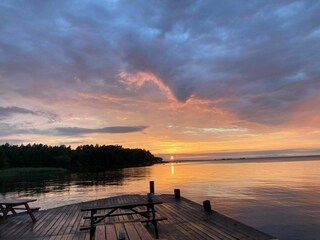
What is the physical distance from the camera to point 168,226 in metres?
11.8

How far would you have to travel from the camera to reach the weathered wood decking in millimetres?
10211

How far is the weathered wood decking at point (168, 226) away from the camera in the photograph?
10.2 metres

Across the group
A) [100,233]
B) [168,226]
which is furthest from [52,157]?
[100,233]

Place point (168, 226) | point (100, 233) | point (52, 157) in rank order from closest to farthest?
point (100, 233), point (168, 226), point (52, 157)

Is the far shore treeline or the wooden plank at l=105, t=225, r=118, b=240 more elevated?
the far shore treeline

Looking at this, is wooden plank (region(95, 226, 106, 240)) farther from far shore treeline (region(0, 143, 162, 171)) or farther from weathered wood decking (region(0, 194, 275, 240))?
far shore treeline (region(0, 143, 162, 171))

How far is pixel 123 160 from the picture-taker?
634 feet

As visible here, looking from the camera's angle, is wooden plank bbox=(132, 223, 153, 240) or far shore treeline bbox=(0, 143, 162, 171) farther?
far shore treeline bbox=(0, 143, 162, 171)

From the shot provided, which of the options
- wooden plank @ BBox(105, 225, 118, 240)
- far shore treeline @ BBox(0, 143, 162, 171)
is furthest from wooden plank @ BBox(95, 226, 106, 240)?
far shore treeline @ BBox(0, 143, 162, 171)

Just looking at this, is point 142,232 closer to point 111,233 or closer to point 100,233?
point 111,233

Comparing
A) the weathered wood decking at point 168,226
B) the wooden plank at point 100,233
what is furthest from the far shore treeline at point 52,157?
the wooden plank at point 100,233

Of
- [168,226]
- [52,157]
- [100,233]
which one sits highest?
[52,157]

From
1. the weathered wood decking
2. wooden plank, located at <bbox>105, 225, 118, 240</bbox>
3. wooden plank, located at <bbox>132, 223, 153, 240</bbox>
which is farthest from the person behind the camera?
the weathered wood decking

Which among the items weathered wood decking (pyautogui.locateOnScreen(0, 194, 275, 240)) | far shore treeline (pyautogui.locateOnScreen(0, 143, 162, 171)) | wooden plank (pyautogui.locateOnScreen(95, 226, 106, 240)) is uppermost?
far shore treeline (pyautogui.locateOnScreen(0, 143, 162, 171))
